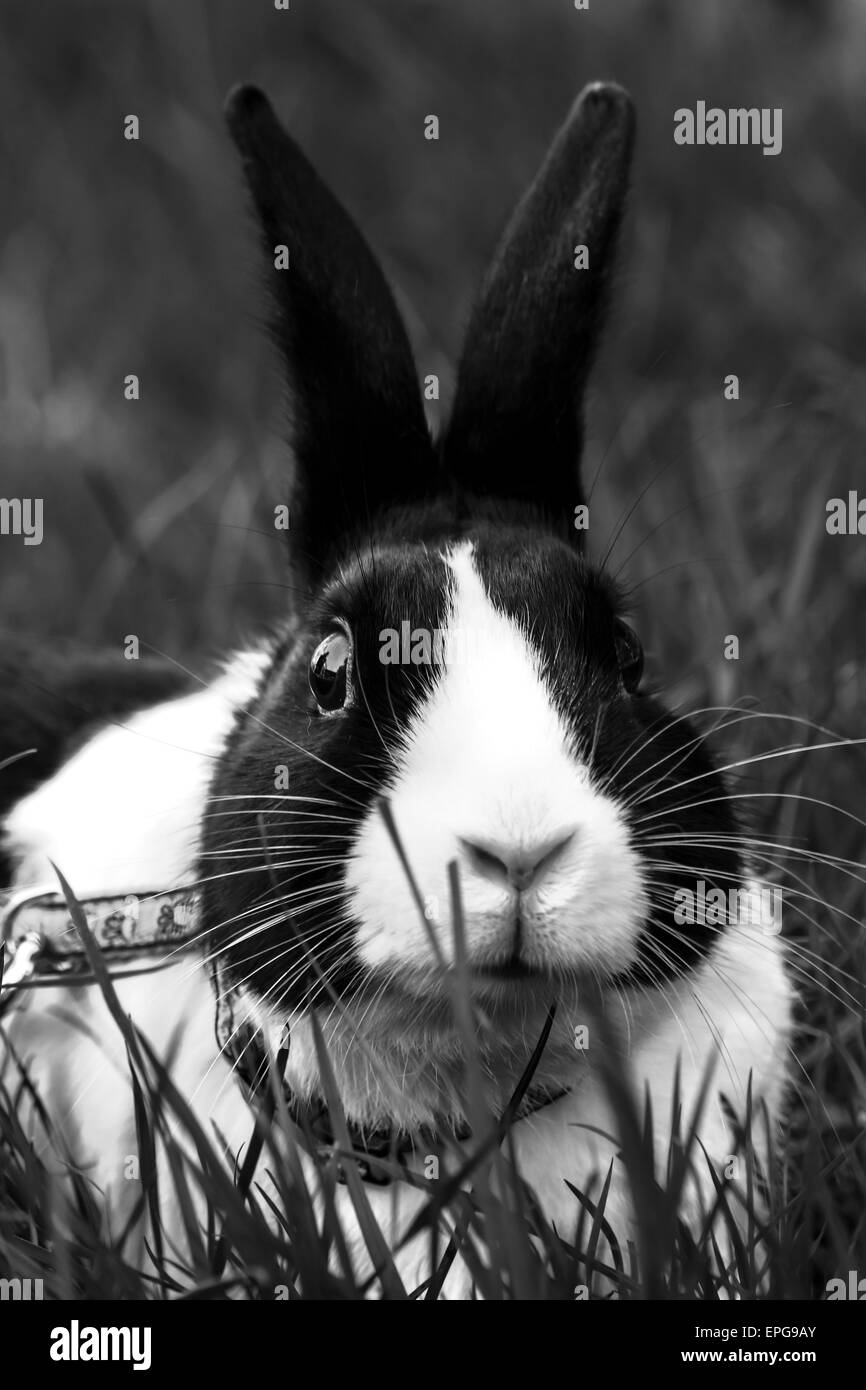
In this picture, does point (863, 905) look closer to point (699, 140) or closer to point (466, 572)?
point (466, 572)

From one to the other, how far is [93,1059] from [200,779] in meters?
0.60

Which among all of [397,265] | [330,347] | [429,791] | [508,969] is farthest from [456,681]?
[397,265]

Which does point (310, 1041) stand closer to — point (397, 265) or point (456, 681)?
point (456, 681)

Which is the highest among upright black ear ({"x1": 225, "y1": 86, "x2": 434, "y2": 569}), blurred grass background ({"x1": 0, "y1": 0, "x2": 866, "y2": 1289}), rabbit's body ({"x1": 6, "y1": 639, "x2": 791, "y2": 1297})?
blurred grass background ({"x1": 0, "y1": 0, "x2": 866, "y2": 1289})

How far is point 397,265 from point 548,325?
4.46 m

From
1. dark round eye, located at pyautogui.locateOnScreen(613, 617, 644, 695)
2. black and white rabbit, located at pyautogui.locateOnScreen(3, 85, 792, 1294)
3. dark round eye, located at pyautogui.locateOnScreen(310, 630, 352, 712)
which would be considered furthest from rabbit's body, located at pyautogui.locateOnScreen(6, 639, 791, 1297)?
dark round eye, located at pyautogui.locateOnScreen(613, 617, 644, 695)

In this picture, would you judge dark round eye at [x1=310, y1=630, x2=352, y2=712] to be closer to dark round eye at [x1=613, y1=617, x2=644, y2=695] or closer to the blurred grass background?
dark round eye at [x1=613, y1=617, x2=644, y2=695]

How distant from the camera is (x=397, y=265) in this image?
317 inches

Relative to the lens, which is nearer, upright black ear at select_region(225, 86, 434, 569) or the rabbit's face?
the rabbit's face

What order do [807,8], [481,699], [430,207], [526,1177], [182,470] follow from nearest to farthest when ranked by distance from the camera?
[481,699], [526,1177], [182,470], [430,207], [807,8]

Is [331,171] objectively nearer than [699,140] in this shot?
No

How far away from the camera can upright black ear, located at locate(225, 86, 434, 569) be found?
11.8ft
